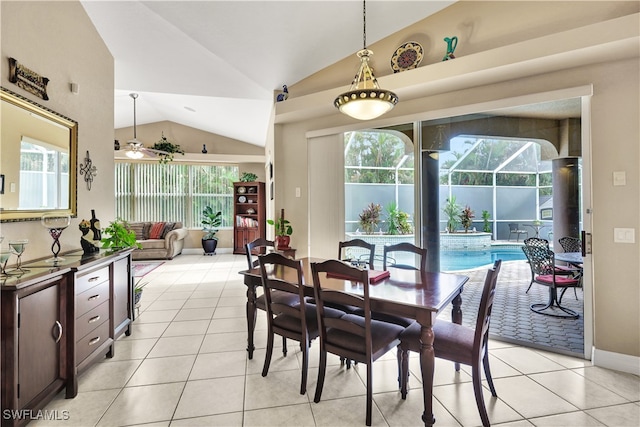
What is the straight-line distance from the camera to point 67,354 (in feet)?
6.84

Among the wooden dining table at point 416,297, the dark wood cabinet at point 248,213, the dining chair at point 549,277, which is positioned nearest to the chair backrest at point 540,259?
the dining chair at point 549,277

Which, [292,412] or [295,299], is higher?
[295,299]

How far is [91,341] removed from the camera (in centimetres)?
234

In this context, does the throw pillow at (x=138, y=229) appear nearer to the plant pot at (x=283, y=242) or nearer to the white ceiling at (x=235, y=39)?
the white ceiling at (x=235, y=39)

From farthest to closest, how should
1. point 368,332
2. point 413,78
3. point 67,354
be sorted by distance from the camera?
point 413,78 < point 67,354 < point 368,332

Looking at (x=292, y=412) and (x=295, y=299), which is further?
(x=295, y=299)

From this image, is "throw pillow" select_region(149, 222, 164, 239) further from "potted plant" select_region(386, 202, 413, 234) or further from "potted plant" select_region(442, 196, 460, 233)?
"potted plant" select_region(442, 196, 460, 233)

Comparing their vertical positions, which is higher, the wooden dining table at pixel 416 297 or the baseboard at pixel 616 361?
the wooden dining table at pixel 416 297

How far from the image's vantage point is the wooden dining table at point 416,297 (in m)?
1.73

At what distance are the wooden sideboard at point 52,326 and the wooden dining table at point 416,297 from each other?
1.20m

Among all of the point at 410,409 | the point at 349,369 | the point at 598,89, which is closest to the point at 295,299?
the point at 349,369

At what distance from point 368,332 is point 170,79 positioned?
4.49 meters

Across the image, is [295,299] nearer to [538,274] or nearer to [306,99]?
[306,99]

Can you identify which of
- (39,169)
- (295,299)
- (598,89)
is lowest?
(295,299)
